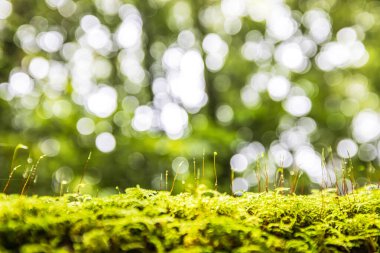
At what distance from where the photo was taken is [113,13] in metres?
14.8

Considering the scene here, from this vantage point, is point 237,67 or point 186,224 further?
point 237,67

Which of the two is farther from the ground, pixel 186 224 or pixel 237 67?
pixel 237 67

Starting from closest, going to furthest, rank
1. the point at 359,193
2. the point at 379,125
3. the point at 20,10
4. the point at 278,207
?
the point at 278,207 → the point at 359,193 → the point at 20,10 → the point at 379,125

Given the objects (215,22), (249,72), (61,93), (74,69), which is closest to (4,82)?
(61,93)

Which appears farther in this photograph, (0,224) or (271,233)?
(271,233)

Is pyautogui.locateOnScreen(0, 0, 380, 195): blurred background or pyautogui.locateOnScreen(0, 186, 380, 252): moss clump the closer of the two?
pyautogui.locateOnScreen(0, 186, 380, 252): moss clump

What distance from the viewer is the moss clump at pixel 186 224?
1.65 metres

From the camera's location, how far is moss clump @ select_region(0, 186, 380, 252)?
165cm

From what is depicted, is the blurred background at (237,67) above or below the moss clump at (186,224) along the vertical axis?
above

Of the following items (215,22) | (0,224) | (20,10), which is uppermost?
(215,22)

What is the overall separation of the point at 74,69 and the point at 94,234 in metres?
13.8

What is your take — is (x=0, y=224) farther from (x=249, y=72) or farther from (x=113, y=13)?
(x=249, y=72)

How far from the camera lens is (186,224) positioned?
176 cm

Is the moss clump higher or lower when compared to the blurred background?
lower
